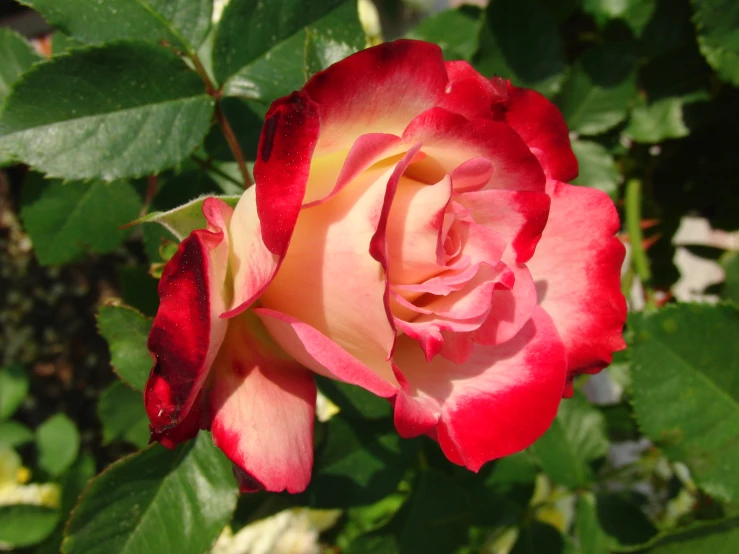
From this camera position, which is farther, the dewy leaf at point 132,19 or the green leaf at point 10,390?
the green leaf at point 10,390

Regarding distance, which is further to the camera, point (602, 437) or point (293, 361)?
point (602, 437)

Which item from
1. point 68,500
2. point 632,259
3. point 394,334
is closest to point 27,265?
point 68,500

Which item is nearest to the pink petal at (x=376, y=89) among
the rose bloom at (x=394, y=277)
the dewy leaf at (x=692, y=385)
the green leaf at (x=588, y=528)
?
the rose bloom at (x=394, y=277)

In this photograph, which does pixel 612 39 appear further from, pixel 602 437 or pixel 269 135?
pixel 269 135

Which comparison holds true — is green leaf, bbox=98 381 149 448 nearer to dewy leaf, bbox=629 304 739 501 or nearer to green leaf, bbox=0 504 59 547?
green leaf, bbox=0 504 59 547

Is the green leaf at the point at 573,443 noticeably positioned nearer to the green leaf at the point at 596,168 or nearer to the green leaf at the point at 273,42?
the green leaf at the point at 596,168

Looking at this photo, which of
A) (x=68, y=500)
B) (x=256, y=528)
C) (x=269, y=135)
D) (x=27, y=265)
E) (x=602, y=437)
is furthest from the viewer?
(x=27, y=265)

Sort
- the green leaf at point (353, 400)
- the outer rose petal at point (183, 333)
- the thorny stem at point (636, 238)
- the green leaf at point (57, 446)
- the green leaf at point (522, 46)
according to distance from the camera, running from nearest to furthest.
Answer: the outer rose petal at point (183, 333) < the green leaf at point (353, 400) < the green leaf at point (522, 46) < the thorny stem at point (636, 238) < the green leaf at point (57, 446)
